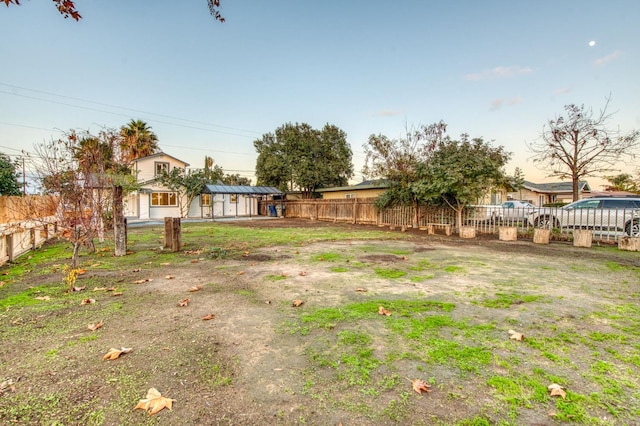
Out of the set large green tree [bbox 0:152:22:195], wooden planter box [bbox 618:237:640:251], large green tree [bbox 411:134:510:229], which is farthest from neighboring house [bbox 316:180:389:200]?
large green tree [bbox 0:152:22:195]

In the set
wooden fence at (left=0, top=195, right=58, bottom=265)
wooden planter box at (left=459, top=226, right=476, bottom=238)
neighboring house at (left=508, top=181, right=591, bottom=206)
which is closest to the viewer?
wooden fence at (left=0, top=195, right=58, bottom=265)

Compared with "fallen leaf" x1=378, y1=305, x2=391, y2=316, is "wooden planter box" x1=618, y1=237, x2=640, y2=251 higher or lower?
higher

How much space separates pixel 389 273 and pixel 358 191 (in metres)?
22.6

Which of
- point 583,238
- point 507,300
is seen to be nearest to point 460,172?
point 583,238

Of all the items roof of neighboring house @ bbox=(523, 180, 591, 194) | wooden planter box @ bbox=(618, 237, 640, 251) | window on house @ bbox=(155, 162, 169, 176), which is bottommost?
wooden planter box @ bbox=(618, 237, 640, 251)

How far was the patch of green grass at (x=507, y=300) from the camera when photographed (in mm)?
3639

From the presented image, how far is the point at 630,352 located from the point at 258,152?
3492cm

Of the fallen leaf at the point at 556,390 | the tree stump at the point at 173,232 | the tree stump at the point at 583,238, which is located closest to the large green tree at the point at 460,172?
the tree stump at the point at 583,238

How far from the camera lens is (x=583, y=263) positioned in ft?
21.2

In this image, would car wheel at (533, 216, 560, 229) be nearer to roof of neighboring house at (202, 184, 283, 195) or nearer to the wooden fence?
the wooden fence

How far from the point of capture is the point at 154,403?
5.81 ft

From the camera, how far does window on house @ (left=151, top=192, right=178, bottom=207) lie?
24.7m

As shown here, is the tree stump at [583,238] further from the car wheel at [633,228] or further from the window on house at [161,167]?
the window on house at [161,167]

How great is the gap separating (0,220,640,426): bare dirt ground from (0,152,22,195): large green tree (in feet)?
49.3
